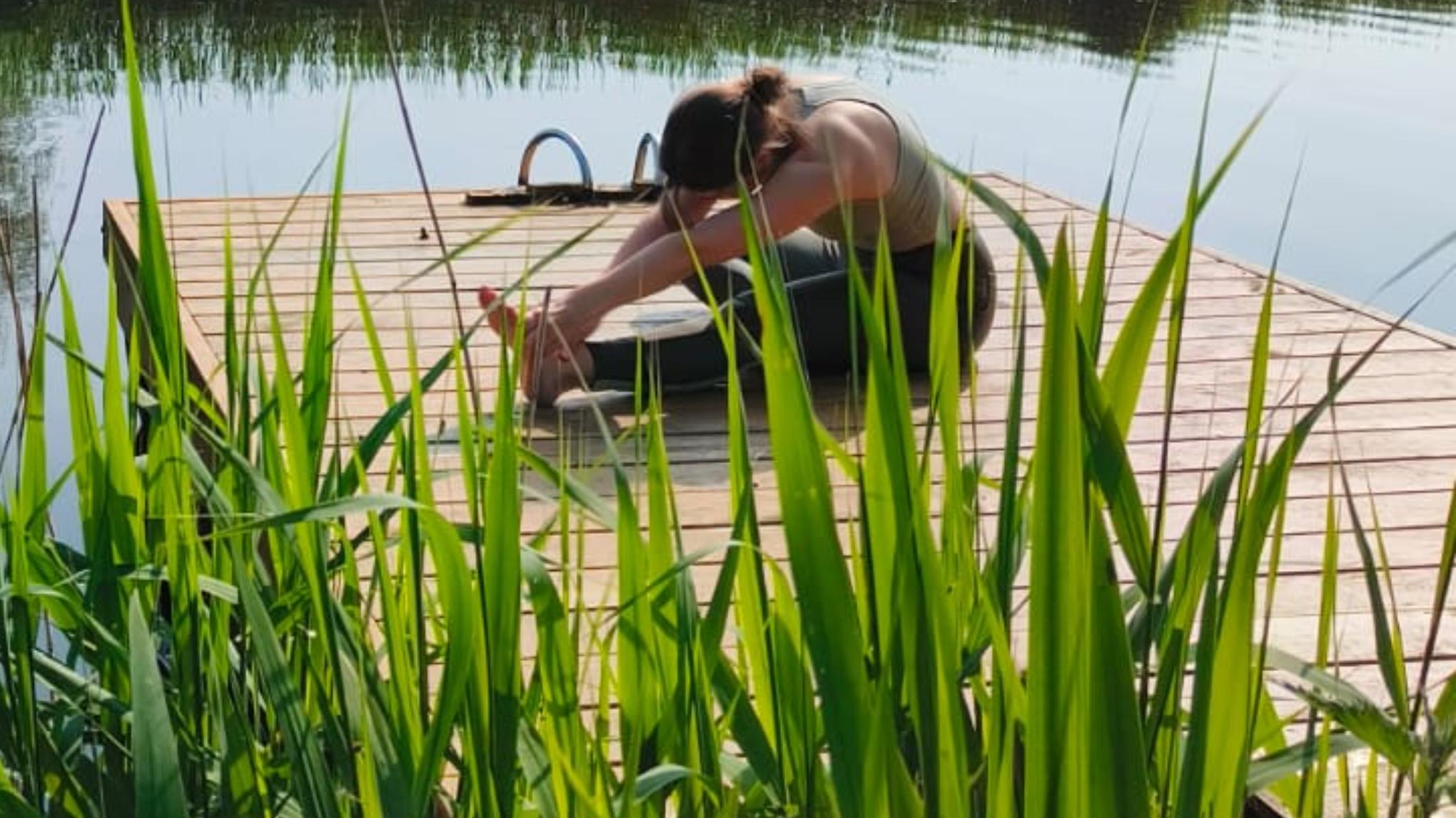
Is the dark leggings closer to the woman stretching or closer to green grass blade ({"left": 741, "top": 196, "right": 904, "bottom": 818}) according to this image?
the woman stretching

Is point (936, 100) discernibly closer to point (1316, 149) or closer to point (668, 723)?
point (1316, 149)

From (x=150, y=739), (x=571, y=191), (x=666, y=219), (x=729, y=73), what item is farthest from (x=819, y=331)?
(x=729, y=73)

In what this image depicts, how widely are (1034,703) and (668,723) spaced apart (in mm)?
369

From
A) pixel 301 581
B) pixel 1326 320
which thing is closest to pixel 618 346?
pixel 1326 320

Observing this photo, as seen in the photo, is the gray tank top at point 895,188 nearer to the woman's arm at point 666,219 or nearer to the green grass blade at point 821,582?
the woman's arm at point 666,219

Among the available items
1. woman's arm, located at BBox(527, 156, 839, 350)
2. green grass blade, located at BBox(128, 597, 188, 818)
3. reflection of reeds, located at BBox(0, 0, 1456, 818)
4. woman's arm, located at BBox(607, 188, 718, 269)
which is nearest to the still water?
woman's arm, located at BBox(607, 188, 718, 269)

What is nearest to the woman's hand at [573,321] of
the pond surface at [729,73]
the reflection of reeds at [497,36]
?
the pond surface at [729,73]

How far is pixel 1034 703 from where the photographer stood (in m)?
0.88

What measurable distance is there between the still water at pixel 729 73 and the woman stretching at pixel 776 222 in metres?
2.78

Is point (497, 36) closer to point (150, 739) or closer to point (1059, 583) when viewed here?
point (150, 739)

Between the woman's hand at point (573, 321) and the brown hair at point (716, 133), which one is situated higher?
the brown hair at point (716, 133)

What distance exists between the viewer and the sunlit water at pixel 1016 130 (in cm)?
775

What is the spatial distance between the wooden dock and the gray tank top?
0.26 metres

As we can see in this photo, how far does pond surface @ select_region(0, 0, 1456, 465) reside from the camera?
25.9 ft
